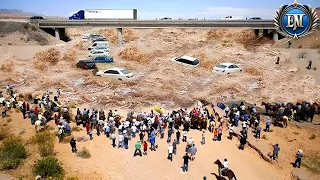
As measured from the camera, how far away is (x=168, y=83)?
116ft

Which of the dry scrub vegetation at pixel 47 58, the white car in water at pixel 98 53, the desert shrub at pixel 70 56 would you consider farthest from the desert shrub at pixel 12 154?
the white car in water at pixel 98 53

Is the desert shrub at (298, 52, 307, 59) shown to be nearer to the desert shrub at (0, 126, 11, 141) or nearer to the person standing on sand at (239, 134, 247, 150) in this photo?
the person standing on sand at (239, 134, 247, 150)

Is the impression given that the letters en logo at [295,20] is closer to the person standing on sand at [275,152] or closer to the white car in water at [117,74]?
the white car in water at [117,74]

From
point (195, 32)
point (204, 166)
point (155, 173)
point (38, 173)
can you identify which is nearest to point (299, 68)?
point (195, 32)

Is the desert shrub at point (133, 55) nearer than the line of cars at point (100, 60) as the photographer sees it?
No

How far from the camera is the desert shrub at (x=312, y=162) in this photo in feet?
67.5

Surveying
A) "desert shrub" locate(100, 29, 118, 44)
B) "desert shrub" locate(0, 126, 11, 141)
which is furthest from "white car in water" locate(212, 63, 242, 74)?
"desert shrub" locate(0, 126, 11, 141)

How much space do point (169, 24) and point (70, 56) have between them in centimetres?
1658

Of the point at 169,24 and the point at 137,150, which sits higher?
the point at 169,24

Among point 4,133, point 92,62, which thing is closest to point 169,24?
point 92,62

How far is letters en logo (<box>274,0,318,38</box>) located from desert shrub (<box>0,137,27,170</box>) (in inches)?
1407

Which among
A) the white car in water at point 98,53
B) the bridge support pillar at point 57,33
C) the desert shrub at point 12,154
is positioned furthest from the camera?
the bridge support pillar at point 57,33

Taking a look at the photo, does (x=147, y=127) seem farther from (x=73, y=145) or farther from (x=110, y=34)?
(x=110, y=34)

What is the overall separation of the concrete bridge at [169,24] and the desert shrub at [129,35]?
63.3 inches
